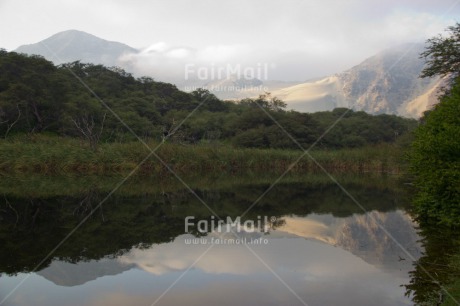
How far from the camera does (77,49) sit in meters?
151

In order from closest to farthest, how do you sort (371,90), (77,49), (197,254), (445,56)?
(197,254) → (445,56) → (371,90) → (77,49)

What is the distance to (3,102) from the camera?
120 ft

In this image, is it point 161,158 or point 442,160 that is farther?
point 161,158

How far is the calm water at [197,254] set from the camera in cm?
565

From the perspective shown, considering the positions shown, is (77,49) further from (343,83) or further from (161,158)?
(161,158)

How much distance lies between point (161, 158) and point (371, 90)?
122 meters

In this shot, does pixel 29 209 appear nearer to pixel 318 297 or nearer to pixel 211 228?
pixel 211 228

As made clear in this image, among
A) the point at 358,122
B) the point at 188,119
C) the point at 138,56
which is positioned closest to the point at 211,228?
the point at 188,119

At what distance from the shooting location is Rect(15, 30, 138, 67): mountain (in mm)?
145000

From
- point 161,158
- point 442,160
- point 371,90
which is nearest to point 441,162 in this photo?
point 442,160

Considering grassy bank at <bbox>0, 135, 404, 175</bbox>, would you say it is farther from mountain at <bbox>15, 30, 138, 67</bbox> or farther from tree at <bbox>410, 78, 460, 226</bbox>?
mountain at <bbox>15, 30, 138, 67</bbox>

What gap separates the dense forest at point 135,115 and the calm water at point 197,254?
60.2ft

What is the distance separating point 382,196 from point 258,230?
9.47 m

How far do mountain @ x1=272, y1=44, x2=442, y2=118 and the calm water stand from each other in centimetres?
11665
